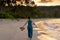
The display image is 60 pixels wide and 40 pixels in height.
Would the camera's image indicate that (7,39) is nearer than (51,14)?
Yes

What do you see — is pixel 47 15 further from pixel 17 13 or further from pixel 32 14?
pixel 17 13

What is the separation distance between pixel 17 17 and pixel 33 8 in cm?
174

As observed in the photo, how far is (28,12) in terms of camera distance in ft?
63.6

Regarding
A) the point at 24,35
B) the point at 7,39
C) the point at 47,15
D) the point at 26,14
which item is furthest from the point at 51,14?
the point at 7,39

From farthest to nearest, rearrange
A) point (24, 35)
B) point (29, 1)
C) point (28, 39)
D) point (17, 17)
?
point (29, 1), point (17, 17), point (24, 35), point (28, 39)

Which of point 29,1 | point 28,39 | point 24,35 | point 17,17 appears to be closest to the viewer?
point 28,39

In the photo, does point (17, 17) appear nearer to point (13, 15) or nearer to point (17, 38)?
point (13, 15)

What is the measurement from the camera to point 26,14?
19.0 m

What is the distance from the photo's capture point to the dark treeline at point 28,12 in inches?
750

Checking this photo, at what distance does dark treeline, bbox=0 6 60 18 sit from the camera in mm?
19047

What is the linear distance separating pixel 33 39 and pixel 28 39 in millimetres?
235

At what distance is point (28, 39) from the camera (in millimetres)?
10641

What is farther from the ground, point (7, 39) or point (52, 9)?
point (7, 39)

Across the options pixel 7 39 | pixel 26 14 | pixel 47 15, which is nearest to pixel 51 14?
pixel 47 15
